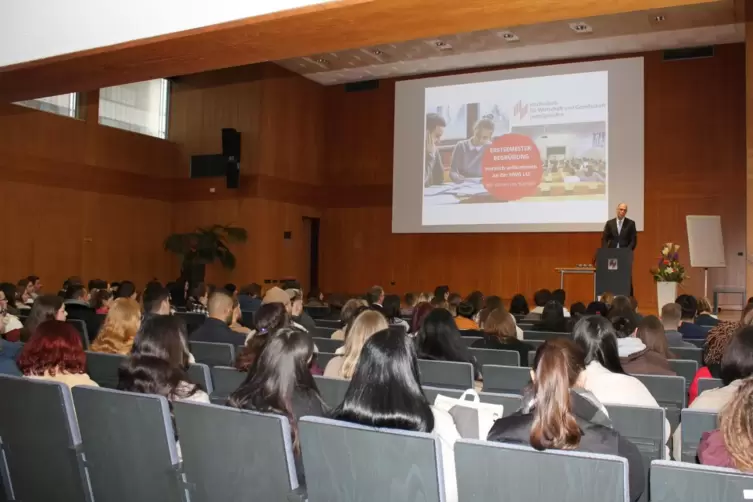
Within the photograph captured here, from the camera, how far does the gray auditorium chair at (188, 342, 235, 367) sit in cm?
458

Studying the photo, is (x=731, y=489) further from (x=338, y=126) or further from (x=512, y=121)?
(x=338, y=126)

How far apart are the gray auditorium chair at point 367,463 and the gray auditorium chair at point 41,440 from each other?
1.10 metres

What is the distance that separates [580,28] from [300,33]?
9089 millimetres

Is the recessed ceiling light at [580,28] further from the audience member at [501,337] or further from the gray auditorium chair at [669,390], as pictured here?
the gray auditorium chair at [669,390]

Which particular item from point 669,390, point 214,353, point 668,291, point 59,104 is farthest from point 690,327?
point 59,104

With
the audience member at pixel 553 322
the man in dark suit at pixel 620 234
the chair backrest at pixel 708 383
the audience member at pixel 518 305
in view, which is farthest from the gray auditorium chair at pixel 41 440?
the man in dark suit at pixel 620 234

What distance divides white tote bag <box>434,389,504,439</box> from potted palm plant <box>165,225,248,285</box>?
1153cm

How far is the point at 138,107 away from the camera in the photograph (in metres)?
14.6

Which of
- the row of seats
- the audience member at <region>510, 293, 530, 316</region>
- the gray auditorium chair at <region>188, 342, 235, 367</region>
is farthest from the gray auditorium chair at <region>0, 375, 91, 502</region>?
the audience member at <region>510, 293, 530, 316</region>

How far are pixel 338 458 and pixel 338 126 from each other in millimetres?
14476

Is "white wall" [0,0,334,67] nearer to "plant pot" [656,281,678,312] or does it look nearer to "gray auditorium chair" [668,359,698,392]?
"gray auditorium chair" [668,359,698,392]

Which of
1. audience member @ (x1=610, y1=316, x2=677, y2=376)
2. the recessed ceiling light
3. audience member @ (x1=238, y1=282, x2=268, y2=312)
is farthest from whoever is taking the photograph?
the recessed ceiling light

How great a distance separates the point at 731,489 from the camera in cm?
169

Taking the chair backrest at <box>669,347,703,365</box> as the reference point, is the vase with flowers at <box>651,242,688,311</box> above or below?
above
